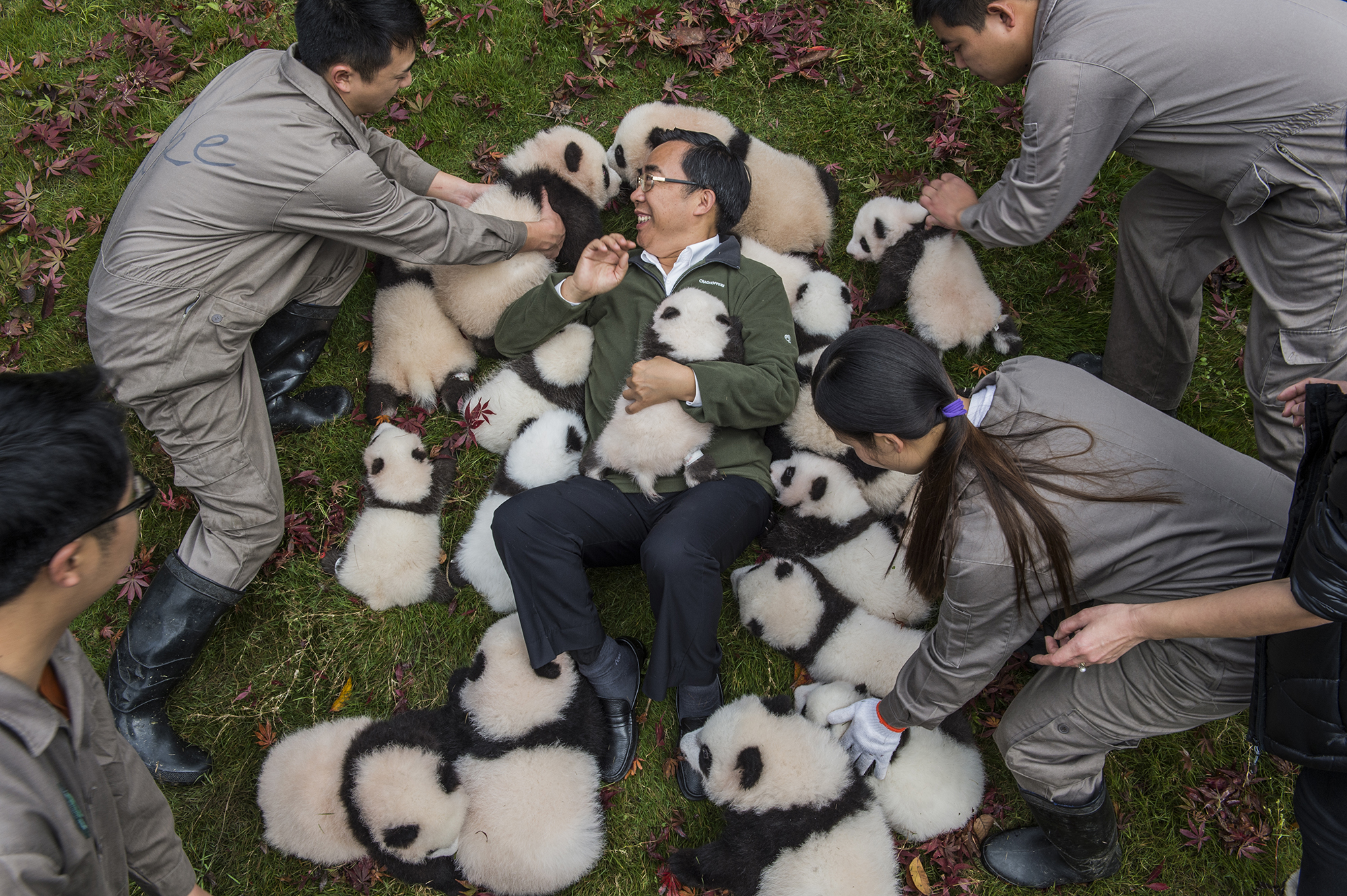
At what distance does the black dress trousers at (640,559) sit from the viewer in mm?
3566

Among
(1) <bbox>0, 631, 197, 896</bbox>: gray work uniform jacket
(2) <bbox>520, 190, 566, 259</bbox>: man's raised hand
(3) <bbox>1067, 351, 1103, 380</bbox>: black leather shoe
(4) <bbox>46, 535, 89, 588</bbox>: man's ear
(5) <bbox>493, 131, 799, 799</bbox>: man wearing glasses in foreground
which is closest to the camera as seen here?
(1) <bbox>0, 631, 197, 896</bbox>: gray work uniform jacket

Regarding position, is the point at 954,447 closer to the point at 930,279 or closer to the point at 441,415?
the point at 930,279

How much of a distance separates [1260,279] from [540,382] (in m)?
3.32

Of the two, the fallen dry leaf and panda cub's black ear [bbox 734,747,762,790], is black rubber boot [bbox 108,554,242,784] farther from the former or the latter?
panda cub's black ear [bbox 734,747,762,790]

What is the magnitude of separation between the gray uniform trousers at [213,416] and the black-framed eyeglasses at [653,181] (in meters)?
1.63

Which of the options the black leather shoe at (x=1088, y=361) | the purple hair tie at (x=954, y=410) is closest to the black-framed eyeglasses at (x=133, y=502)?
the purple hair tie at (x=954, y=410)

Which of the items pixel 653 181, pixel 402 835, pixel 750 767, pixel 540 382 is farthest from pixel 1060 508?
pixel 402 835

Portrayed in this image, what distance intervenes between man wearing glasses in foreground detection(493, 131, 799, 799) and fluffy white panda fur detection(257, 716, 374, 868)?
1.13 meters

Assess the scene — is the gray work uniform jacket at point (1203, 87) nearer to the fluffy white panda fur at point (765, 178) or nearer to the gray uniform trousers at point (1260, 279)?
the gray uniform trousers at point (1260, 279)

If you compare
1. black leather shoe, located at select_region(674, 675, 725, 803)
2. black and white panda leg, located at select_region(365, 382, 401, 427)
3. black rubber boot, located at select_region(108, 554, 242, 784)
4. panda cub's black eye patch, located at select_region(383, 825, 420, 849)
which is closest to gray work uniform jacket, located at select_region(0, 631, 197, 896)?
panda cub's black eye patch, located at select_region(383, 825, 420, 849)

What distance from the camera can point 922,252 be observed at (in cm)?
441

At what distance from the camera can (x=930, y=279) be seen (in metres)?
4.37

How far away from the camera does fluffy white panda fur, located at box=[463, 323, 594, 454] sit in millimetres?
4355

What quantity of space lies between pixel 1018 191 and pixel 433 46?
3.69 m
